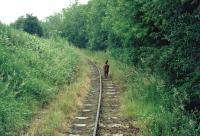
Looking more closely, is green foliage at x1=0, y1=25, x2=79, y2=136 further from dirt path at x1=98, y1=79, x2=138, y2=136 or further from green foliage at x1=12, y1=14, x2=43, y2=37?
green foliage at x1=12, y1=14, x2=43, y2=37

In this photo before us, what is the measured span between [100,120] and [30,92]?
12.0 feet

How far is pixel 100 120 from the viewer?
15.3 meters

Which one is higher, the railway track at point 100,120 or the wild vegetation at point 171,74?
the wild vegetation at point 171,74

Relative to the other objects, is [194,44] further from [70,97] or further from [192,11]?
[70,97]

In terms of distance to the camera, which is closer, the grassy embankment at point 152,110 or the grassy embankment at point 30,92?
the grassy embankment at point 152,110

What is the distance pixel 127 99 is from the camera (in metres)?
18.5

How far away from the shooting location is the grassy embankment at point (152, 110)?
1197 cm

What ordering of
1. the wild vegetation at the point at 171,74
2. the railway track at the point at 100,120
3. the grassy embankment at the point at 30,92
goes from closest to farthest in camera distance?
the wild vegetation at the point at 171,74 → the grassy embankment at the point at 30,92 → the railway track at the point at 100,120

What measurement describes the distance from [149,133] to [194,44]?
3.03 m

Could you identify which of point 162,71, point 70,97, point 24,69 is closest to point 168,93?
point 162,71

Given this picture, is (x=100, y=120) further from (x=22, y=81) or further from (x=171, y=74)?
(x=22, y=81)

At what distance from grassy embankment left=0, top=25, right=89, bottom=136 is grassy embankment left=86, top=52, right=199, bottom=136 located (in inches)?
98.3

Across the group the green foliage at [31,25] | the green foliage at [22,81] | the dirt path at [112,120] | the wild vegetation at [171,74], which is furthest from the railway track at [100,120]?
the green foliage at [31,25]

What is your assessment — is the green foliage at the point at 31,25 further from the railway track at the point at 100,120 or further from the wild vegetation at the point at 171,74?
the wild vegetation at the point at 171,74
